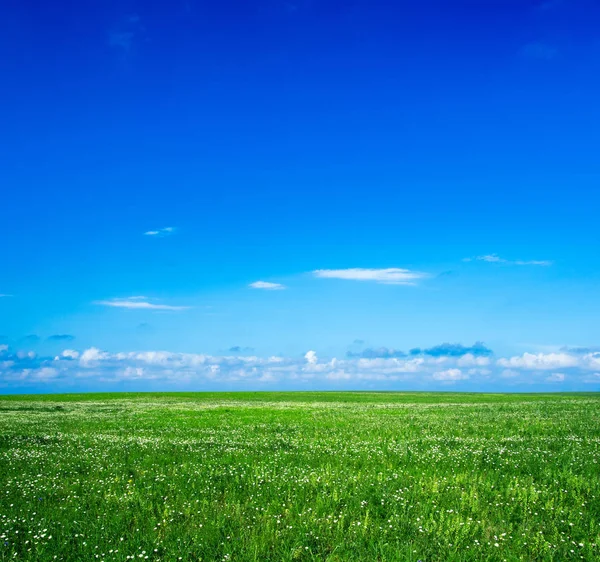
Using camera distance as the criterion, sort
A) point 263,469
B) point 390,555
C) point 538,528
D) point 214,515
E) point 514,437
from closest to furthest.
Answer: point 390,555 < point 538,528 < point 214,515 < point 263,469 < point 514,437

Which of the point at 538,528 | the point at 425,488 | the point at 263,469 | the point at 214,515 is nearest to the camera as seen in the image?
the point at 538,528

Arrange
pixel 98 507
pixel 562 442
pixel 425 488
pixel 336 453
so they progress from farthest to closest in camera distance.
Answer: pixel 562 442, pixel 336 453, pixel 425 488, pixel 98 507

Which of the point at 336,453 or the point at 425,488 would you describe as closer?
the point at 425,488

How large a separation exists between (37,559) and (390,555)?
19.8 feet

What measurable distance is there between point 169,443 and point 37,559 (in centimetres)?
1117

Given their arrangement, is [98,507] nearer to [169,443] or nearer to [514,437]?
[169,443]

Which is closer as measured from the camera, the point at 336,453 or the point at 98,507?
the point at 98,507

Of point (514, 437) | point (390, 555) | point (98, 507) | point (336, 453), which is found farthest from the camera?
point (514, 437)

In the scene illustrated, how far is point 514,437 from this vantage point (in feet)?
66.8

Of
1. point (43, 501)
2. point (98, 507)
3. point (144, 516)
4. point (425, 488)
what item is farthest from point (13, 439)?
point (425, 488)

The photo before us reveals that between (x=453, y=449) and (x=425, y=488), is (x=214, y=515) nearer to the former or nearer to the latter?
(x=425, y=488)

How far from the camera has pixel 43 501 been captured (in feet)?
36.6

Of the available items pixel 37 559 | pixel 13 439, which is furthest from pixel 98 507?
pixel 13 439

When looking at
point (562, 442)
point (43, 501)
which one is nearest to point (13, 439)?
point (43, 501)
